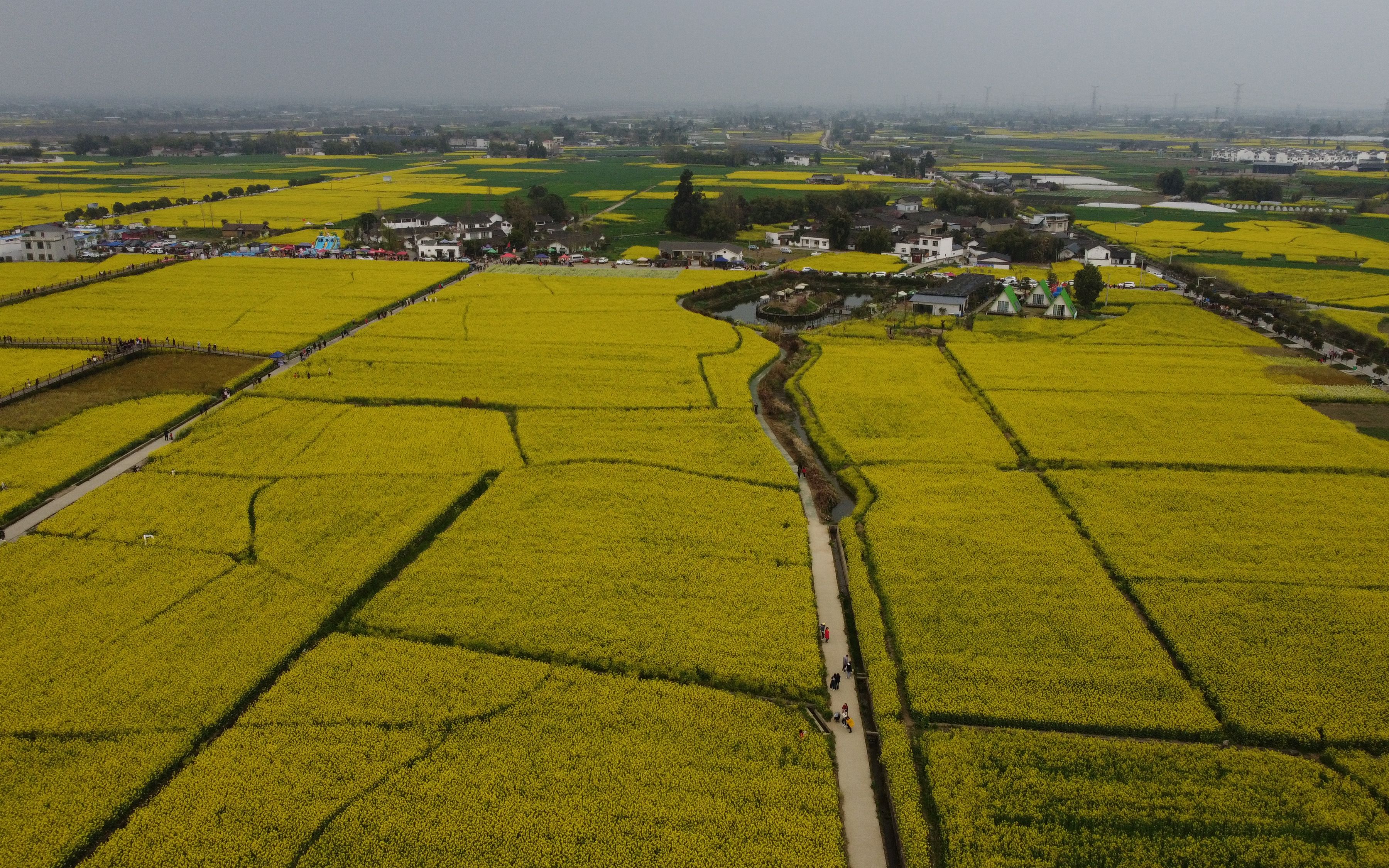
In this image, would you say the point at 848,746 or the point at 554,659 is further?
the point at 554,659

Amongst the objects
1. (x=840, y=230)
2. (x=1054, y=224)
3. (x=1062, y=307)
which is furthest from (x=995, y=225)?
(x=1062, y=307)

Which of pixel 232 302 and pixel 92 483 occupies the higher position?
pixel 232 302

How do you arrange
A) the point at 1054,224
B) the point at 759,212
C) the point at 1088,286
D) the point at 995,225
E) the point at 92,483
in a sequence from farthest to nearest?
1. the point at 759,212
2. the point at 995,225
3. the point at 1054,224
4. the point at 1088,286
5. the point at 92,483

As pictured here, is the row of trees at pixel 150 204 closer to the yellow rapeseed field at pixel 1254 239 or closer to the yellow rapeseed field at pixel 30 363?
the yellow rapeseed field at pixel 30 363

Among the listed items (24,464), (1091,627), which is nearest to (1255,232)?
(1091,627)

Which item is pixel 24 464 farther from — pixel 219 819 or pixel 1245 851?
pixel 1245 851

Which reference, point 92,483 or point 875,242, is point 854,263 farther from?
point 92,483

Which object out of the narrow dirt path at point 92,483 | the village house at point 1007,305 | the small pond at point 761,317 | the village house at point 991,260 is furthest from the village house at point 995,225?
the narrow dirt path at point 92,483

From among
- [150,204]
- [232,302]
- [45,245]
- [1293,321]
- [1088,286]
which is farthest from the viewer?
[150,204]
